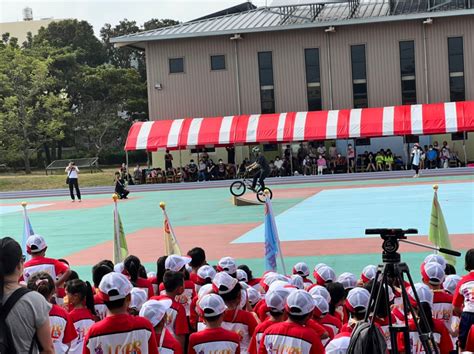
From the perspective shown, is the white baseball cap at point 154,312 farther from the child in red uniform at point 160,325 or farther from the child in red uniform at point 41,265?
the child in red uniform at point 41,265

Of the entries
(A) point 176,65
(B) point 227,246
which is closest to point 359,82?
(A) point 176,65

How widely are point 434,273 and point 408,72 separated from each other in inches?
1588

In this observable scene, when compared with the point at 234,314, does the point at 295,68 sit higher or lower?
higher

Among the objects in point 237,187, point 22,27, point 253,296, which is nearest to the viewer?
point 253,296

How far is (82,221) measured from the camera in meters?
25.4

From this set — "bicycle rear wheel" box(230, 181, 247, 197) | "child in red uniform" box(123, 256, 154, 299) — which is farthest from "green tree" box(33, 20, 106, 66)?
"child in red uniform" box(123, 256, 154, 299)

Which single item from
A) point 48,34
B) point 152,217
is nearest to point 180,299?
point 152,217

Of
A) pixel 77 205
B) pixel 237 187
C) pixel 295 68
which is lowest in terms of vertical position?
pixel 77 205

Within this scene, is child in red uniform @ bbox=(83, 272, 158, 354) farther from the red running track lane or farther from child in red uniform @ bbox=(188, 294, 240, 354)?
the red running track lane

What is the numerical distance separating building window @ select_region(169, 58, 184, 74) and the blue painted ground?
67.0 ft

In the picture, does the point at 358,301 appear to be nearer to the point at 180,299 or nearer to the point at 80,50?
the point at 180,299

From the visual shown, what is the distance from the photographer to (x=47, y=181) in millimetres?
49781

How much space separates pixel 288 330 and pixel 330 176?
36.4m

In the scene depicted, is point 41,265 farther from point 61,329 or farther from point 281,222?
point 281,222
